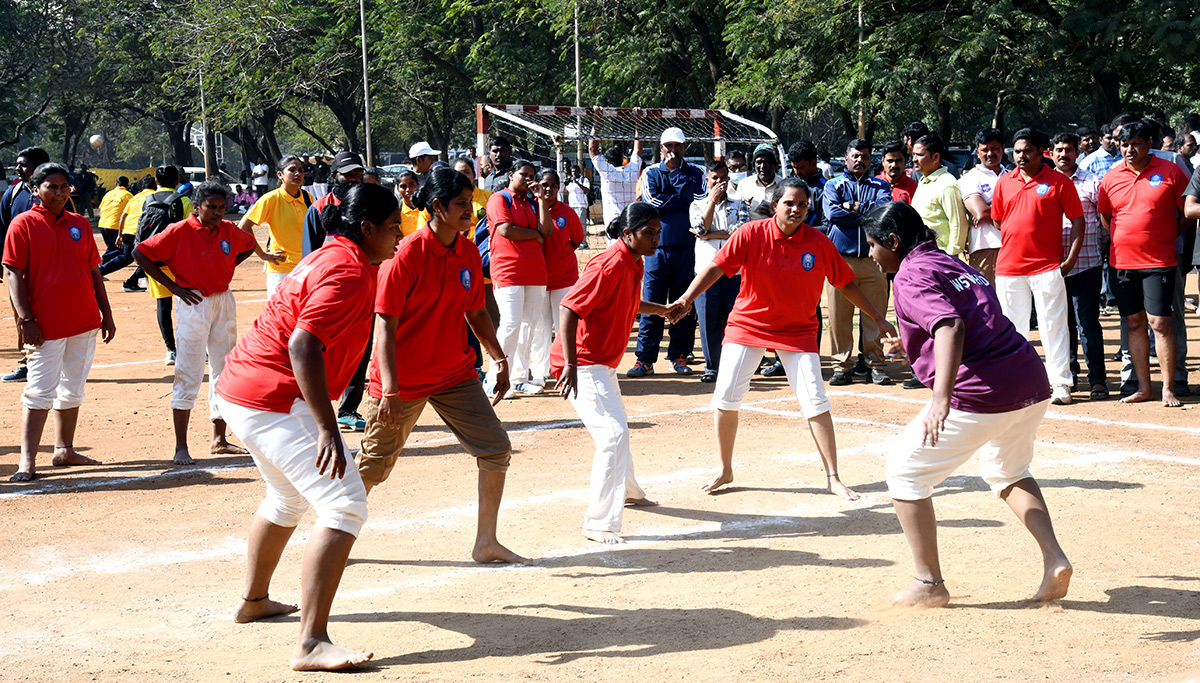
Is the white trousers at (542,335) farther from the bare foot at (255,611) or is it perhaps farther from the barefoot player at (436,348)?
the bare foot at (255,611)

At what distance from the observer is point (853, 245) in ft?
36.8

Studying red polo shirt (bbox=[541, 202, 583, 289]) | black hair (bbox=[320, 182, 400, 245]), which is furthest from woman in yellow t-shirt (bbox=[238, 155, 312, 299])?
black hair (bbox=[320, 182, 400, 245])

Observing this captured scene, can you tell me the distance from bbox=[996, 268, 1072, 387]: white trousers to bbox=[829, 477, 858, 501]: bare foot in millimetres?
3231

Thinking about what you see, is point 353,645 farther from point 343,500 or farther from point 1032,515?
point 1032,515

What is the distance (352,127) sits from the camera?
44.8 m

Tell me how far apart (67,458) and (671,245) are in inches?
228

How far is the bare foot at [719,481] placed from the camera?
739cm

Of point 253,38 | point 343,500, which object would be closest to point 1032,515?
point 343,500

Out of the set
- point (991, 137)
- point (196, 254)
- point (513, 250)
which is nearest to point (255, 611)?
point (196, 254)

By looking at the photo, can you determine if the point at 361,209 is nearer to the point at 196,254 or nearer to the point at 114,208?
the point at 196,254

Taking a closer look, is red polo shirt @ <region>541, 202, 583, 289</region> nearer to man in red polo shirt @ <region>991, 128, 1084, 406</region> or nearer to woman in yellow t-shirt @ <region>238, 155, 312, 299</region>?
woman in yellow t-shirt @ <region>238, 155, 312, 299</region>

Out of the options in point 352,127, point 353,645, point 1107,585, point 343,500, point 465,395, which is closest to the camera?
point 343,500

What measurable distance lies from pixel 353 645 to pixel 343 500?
713mm

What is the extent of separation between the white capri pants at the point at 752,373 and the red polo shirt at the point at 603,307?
93cm
